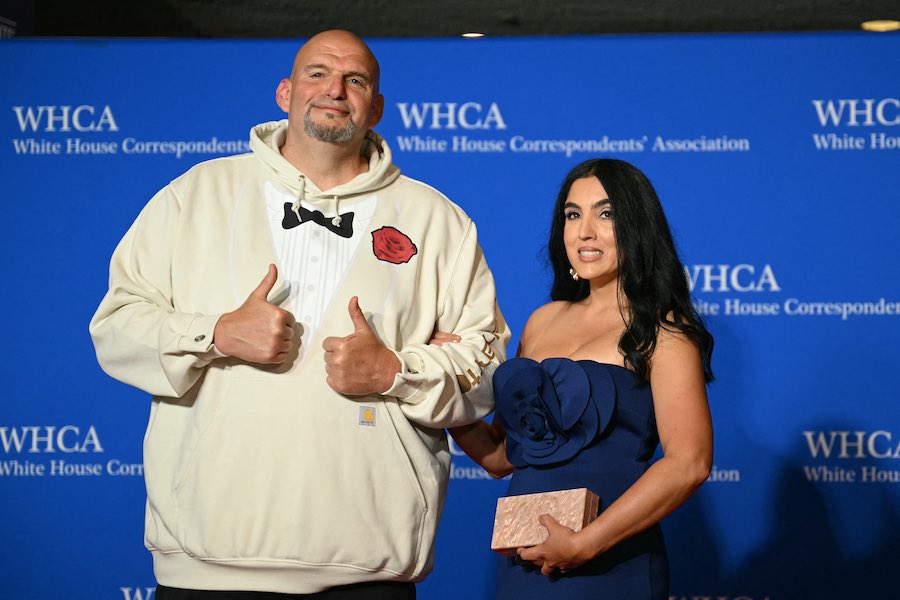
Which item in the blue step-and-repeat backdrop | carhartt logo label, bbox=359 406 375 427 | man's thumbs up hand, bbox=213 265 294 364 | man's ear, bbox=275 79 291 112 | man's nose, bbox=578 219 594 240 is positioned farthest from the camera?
the blue step-and-repeat backdrop

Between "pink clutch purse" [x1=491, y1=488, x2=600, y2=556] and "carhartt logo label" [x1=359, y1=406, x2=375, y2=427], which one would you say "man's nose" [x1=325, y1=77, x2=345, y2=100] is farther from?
"pink clutch purse" [x1=491, y1=488, x2=600, y2=556]

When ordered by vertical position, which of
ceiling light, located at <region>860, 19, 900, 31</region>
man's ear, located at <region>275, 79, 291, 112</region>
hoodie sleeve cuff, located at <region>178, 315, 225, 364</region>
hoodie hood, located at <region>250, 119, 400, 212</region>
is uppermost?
ceiling light, located at <region>860, 19, 900, 31</region>

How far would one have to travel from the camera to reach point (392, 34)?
448 centimetres

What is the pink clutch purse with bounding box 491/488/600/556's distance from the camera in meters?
2.20

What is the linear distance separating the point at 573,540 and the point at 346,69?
1.14 m

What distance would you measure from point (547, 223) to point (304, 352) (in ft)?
6.11

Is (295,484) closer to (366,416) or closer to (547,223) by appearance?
(366,416)

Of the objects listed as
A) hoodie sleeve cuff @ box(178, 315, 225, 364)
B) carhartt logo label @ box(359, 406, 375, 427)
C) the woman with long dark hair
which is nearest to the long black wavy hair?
the woman with long dark hair

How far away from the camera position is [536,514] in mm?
2258

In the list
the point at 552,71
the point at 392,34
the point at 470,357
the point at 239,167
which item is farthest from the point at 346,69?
the point at 392,34

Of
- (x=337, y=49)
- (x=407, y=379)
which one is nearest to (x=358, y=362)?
(x=407, y=379)

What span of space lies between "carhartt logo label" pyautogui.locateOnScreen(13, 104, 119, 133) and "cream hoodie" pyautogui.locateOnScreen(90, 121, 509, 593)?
5.93 ft

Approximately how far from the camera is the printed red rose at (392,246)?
7.86 ft

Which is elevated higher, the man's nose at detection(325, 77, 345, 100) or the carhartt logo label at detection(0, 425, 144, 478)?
the man's nose at detection(325, 77, 345, 100)
